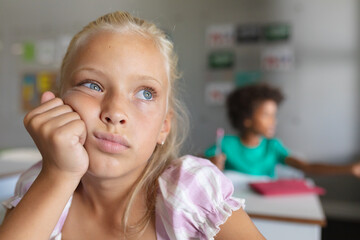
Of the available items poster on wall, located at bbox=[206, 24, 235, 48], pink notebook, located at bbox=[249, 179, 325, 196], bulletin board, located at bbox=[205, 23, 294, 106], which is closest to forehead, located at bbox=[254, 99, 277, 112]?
pink notebook, located at bbox=[249, 179, 325, 196]

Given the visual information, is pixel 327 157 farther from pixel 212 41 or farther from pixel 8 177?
pixel 8 177

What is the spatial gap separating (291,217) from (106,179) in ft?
2.76

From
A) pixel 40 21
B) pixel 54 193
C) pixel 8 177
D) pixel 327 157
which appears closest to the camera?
pixel 54 193

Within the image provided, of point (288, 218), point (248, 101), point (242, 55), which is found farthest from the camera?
point (242, 55)

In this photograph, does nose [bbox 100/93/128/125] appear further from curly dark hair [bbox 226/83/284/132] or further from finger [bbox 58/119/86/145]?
curly dark hair [bbox 226/83/284/132]

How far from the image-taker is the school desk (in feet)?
4.02

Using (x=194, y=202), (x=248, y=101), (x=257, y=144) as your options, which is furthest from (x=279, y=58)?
(x=194, y=202)

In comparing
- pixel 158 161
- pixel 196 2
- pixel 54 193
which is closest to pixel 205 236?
pixel 158 161

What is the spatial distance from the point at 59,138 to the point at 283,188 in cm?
122

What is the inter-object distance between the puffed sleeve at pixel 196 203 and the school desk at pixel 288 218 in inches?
25.8

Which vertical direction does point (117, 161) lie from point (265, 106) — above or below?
above

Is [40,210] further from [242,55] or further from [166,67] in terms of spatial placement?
[242,55]

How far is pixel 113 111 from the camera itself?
0.57m

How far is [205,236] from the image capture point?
0.68 m
